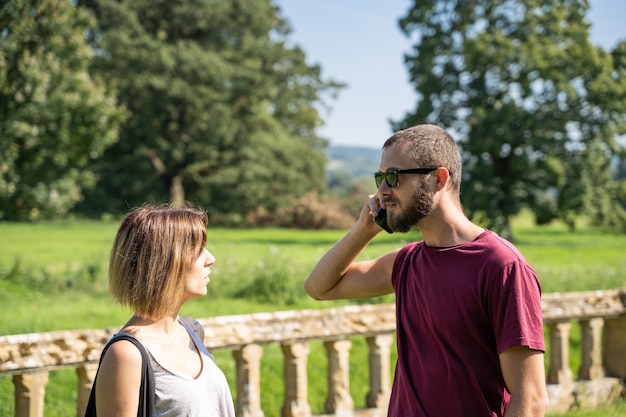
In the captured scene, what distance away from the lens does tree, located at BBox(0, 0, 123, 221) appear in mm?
16656

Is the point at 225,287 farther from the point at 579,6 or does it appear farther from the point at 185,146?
the point at 185,146

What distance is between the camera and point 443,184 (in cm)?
295

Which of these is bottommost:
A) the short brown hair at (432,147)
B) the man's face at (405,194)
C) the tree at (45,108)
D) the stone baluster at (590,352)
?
the stone baluster at (590,352)

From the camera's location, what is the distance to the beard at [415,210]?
2914 millimetres

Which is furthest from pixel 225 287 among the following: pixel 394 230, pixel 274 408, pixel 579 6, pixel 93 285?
pixel 579 6

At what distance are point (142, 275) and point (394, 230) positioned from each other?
42.0 inches

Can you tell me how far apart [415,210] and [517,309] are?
617mm

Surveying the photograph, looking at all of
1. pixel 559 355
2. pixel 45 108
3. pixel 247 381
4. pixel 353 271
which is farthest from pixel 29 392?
pixel 45 108

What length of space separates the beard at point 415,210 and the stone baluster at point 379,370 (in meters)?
2.76

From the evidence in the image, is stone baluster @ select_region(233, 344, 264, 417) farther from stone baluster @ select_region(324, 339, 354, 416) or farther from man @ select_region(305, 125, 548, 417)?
man @ select_region(305, 125, 548, 417)

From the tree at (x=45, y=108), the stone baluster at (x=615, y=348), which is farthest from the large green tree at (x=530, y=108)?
the stone baluster at (x=615, y=348)

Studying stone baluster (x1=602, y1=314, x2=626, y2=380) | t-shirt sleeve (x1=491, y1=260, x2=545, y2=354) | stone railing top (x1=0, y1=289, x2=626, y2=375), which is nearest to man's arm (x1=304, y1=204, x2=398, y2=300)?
t-shirt sleeve (x1=491, y1=260, x2=545, y2=354)

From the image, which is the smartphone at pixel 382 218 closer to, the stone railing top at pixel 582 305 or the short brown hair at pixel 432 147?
the short brown hair at pixel 432 147

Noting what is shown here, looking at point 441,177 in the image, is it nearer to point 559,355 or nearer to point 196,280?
point 196,280
